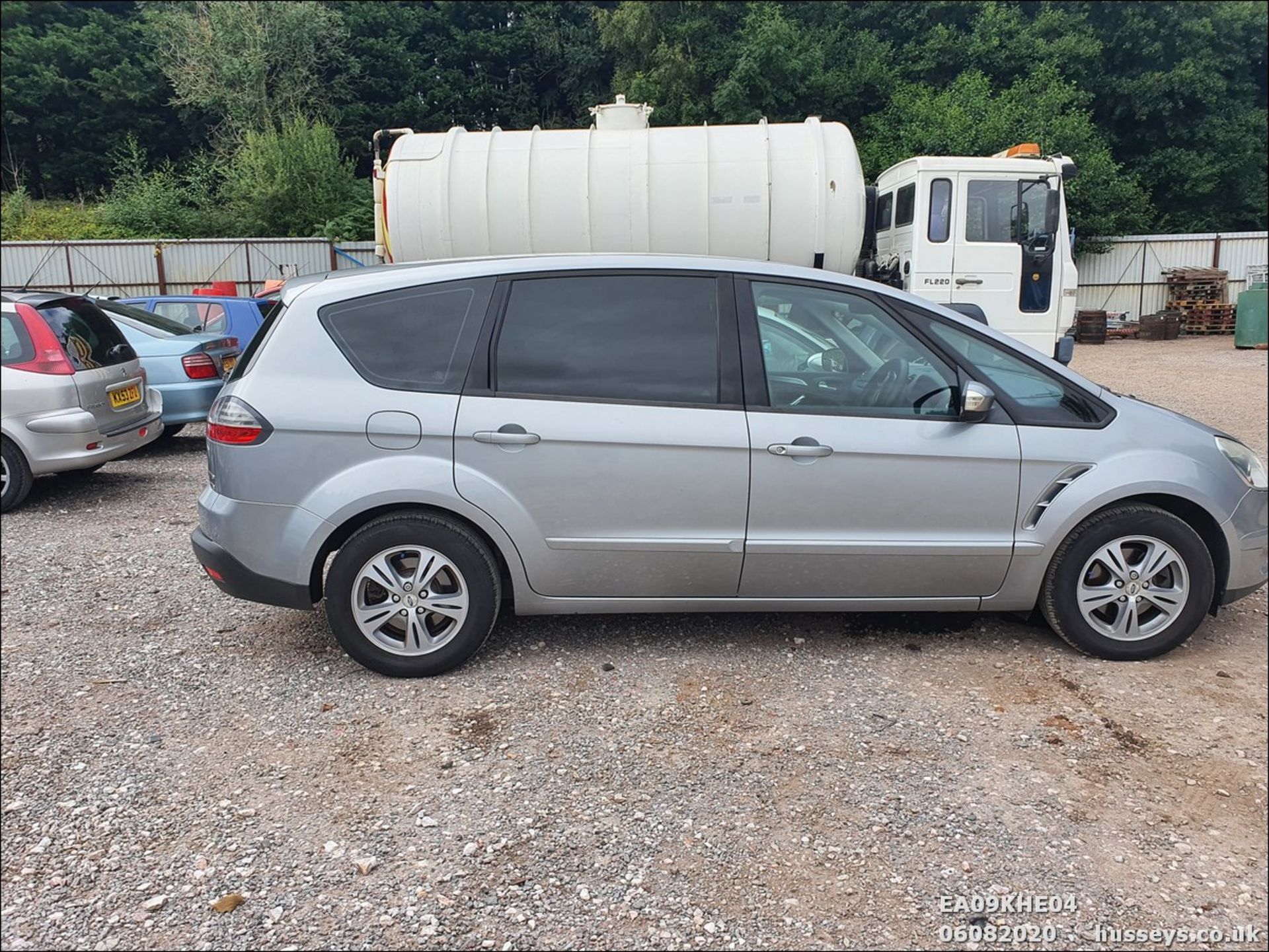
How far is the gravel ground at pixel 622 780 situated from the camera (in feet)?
8.09

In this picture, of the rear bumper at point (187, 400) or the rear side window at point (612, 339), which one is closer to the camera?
the rear side window at point (612, 339)

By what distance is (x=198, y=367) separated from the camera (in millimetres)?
9320

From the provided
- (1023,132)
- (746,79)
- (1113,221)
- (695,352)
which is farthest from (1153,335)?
(695,352)

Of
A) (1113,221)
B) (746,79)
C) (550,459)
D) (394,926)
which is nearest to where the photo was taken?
(394,926)

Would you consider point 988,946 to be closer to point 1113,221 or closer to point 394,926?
point 394,926

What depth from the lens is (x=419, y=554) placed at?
160 inches

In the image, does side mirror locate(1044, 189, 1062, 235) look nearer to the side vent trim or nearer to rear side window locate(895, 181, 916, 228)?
rear side window locate(895, 181, 916, 228)

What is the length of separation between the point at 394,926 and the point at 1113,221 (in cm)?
2843

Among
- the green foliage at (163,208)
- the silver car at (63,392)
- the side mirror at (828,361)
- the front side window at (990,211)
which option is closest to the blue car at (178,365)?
the silver car at (63,392)

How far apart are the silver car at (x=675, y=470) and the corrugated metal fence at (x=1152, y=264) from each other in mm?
24847

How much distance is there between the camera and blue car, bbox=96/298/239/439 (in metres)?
9.12

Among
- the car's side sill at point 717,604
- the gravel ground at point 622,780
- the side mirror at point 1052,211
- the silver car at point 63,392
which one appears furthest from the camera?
the side mirror at point 1052,211

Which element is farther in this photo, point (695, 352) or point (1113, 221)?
point (1113, 221)

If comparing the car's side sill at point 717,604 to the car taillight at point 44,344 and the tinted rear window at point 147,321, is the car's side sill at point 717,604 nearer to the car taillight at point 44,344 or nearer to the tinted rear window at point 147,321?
the car taillight at point 44,344
